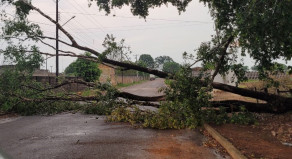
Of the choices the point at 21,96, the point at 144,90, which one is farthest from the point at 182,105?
the point at 144,90

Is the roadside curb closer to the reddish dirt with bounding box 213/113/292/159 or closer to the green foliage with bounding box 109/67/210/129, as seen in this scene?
the reddish dirt with bounding box 213/113/292/159

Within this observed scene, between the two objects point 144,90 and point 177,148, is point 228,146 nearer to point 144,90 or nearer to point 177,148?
point 177,148

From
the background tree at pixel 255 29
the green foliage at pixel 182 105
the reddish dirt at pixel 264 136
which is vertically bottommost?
the reddish dirt at pixel 264 136

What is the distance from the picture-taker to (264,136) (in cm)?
684

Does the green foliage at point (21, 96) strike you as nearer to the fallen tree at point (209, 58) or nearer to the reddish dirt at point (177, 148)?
the fallen tree at point (209, 58)

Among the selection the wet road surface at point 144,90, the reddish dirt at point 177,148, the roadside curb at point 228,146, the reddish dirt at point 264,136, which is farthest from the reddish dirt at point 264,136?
the wet road surface at point 144,90

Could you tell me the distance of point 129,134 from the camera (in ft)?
24.7

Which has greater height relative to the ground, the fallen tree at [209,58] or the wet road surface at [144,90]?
the fallen tree at [209,58]

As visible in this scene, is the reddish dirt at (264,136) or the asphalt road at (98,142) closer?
the reddish dirt at (264,136)

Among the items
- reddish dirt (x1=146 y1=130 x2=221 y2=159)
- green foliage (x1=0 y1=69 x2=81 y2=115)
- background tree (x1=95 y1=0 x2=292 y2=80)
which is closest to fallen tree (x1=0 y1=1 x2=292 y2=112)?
background tree (x1=95 y1=0 x2=292 y2=80)

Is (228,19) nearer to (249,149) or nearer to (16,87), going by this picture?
(249,149)

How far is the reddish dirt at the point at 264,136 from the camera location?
202 inches

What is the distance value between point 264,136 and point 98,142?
168 inches

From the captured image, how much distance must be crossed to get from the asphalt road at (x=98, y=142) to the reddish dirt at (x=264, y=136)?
2.48 ft
